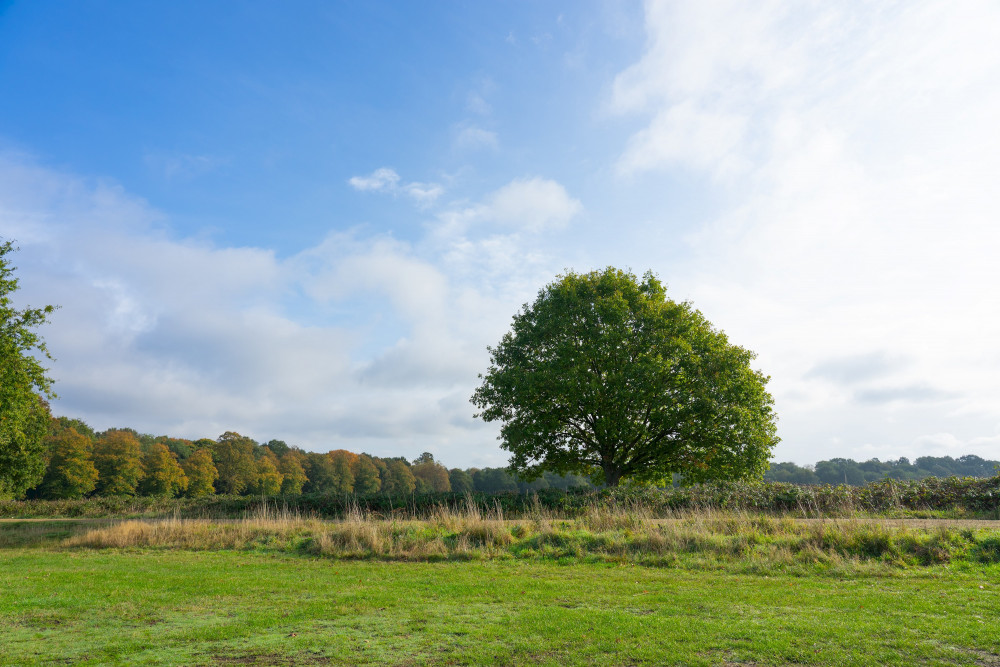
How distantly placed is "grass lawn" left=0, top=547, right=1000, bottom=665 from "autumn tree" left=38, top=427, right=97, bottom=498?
6161cm

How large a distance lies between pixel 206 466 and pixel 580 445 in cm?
6866

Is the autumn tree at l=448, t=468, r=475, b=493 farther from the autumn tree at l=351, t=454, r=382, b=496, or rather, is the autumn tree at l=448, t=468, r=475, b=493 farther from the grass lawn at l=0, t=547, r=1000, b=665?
the grass lawn at l=0, t=547, r=1000, b=665

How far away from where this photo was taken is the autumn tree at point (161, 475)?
71.9 m

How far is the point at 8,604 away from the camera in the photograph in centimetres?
835

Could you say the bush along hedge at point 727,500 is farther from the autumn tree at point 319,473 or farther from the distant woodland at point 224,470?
the autumn tree at point 319,473

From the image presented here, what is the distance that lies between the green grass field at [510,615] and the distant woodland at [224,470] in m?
38.7

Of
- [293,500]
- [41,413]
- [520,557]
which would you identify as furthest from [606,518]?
[41,413]

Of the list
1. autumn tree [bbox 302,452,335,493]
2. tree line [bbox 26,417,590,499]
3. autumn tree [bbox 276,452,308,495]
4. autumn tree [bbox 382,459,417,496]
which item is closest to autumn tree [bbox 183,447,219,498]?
tree line [bbox 26,417,590,499]

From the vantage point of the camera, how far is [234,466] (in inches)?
3255

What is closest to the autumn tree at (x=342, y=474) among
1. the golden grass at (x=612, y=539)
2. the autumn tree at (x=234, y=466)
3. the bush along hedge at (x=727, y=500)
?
the autumn tree at (x=234, y=466)

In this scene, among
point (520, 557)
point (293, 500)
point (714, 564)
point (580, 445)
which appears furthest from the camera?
point (580, 445)

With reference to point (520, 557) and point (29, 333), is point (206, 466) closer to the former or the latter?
point (29, 333)

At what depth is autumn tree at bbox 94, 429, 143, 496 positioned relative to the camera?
222ft

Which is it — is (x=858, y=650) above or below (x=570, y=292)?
below
